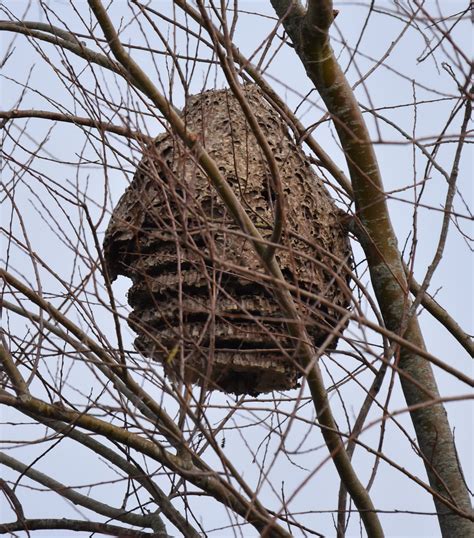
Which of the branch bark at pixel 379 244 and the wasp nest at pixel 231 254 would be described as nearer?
the branch bark at pixel 379 244

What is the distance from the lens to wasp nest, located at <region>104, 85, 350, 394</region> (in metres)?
3.48

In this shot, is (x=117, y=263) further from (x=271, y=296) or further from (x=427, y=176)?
(x=427, y=176)

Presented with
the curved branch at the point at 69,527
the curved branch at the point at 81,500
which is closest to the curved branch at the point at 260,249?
the curved branch at the point at 69,527

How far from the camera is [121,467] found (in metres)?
3.34

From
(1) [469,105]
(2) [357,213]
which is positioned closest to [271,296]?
(2) [357,213]

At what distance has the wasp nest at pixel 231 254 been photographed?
3480 millimetres

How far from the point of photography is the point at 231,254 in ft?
11.9

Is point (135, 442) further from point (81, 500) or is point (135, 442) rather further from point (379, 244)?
point (379, 244)

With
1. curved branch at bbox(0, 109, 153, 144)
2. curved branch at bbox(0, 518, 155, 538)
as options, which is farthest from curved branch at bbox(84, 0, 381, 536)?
curved branch at bbox(0, 518, 155, 538)

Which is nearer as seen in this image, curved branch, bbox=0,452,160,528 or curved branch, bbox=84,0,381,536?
curved branch, bbox=84,0,381,536

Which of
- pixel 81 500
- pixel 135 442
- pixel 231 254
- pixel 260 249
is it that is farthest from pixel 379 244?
pixel 81 500

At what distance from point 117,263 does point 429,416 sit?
149 centimetres

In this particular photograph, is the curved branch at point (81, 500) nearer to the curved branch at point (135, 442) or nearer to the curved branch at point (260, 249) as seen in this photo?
the curved branch at point (135, 442)

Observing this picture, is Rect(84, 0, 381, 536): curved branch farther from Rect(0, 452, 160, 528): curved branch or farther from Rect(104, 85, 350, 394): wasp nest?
Rect(0, 452, 160, 528): curved branch
